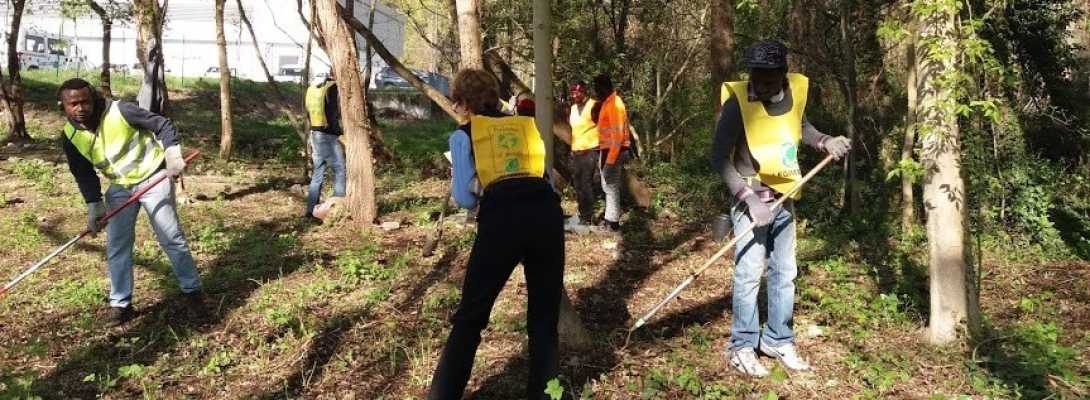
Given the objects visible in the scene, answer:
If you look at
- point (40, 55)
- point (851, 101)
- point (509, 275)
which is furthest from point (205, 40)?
point (509, 275)

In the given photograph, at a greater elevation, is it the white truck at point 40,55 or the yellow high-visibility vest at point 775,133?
the white truck at point 40,55

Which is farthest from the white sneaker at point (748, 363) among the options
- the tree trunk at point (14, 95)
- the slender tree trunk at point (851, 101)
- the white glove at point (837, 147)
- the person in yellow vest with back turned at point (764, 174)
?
the tree trunk at point (14, 95)

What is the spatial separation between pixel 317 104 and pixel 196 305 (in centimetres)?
330

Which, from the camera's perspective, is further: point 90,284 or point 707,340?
point 90,284

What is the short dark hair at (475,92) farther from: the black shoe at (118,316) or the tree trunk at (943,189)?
the black shoe at (118,316)

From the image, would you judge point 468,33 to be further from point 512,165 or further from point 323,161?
point 512,165

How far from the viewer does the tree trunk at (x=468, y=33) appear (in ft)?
20.3

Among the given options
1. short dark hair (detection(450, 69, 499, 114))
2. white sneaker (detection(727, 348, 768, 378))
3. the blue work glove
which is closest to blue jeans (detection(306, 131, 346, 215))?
short dark hair (detection(450, 69, 499, 114))

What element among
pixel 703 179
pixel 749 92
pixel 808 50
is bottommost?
pixel 703 179

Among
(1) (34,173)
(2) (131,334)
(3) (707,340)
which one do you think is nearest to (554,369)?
(3) (707,340)

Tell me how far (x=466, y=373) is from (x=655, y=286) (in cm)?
272

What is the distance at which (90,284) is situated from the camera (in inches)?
217

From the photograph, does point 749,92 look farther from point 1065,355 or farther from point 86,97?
point 86,97

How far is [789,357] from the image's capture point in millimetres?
3896
